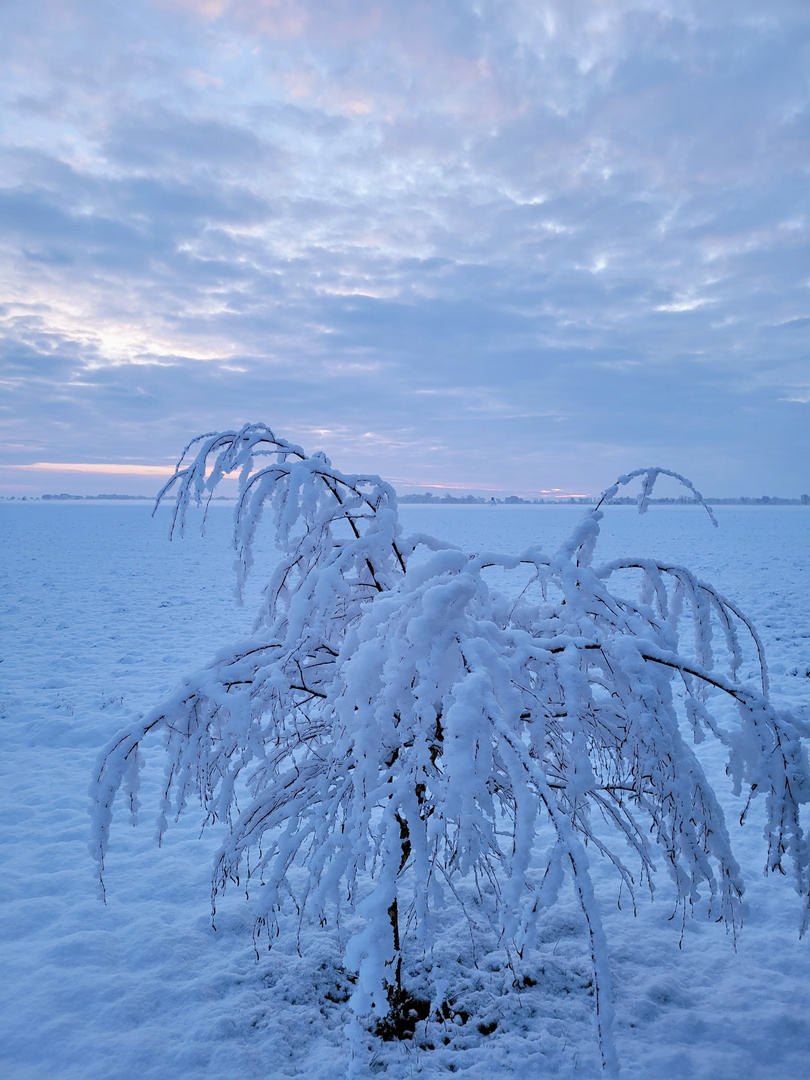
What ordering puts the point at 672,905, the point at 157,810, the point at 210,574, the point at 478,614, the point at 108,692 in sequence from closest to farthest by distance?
1. the point at 478,614
2. the point at 672,905
3. the point at 157,810
4. the point at 108,692
5. the point at 210,574

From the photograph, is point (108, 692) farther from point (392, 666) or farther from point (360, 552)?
point (392, 666)

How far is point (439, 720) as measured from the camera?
91.3 inches

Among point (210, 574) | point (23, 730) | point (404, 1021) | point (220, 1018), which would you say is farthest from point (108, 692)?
point (210, 574)

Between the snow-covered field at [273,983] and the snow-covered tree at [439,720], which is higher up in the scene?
the snow-covered tree at [439,720]

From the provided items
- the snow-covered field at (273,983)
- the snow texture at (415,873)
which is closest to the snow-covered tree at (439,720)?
the snow texture at (415,873)

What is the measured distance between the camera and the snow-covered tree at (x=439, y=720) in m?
1.61

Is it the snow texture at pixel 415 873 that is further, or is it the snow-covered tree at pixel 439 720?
the snow texture at pixel 415 873

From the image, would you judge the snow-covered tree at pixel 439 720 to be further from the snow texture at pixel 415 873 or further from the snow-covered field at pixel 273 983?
the snow-covered field at pixel 273 983

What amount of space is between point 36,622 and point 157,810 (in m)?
8.76

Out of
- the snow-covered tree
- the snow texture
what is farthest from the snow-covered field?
the snow-covered tree

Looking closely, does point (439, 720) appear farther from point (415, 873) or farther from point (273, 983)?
point (273, 983)

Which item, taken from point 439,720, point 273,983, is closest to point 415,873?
point 439,720

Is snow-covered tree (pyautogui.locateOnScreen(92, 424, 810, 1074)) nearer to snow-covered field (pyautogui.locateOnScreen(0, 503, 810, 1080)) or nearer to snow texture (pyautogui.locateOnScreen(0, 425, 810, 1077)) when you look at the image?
snow texture (pyautogui.locateOnScreen(0, 425, 810, 1077))

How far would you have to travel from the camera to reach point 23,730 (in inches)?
269
